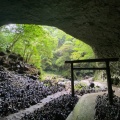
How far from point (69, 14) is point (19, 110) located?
15.5 feet

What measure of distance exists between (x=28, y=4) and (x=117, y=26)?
13.0 feet

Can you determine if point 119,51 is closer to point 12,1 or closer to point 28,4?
point 28,4

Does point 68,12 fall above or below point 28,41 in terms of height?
below

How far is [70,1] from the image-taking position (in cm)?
475

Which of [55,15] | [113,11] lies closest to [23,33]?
[55,15]

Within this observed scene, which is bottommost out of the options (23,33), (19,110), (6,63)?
(19,110)

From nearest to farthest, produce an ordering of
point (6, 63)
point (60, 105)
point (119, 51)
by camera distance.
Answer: point (60, 105) → point (119, 51) → point (6, 63)

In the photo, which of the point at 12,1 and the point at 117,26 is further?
the point at 117,26

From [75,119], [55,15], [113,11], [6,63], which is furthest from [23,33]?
[75,119]

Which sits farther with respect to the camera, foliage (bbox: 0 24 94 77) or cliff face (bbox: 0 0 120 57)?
foliage (bbox: 0 24 94 77)

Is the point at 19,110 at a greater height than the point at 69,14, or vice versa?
→ the point at 69,14

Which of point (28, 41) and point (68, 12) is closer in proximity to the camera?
point (68, 12)

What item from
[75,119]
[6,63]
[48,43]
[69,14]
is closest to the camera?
[75,119]

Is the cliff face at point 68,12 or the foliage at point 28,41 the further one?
the foliage at point 28,41
